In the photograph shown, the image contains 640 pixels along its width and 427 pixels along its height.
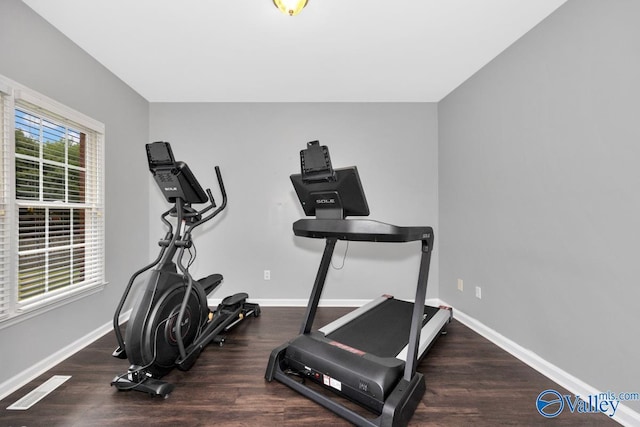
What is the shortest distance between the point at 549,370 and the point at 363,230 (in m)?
1.77

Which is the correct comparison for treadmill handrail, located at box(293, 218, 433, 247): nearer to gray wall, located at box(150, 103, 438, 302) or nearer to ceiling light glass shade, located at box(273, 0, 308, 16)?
ceiling light glass shade, located at box(273, 0, 308, 16)

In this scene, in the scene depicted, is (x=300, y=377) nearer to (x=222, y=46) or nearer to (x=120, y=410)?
(x=120, y=410)

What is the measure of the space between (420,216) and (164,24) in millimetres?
3080

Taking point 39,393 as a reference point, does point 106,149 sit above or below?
above

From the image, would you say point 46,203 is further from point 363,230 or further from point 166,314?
point 363,230

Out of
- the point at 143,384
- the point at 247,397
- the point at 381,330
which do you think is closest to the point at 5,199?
the point at 143,384

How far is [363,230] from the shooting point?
1396 mm

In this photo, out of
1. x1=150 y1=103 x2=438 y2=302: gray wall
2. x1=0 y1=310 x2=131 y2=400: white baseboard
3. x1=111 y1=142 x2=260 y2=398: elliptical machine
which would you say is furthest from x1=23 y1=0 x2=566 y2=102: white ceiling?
x1=0 y1=310 x2=131 y2=400: white baseboard

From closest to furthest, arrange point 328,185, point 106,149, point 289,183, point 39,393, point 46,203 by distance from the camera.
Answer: point 328,185 < point 39,393 < point 46,203 < point 106,149 < point 289,183

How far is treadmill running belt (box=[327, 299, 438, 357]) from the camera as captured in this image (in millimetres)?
1914

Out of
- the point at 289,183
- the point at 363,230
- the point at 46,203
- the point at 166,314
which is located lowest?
the point at 166,314

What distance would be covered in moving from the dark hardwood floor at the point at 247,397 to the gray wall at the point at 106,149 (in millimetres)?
263

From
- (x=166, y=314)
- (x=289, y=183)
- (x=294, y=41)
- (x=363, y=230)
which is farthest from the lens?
(x=289, y=183)

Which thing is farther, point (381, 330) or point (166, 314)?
point (381, 330)
